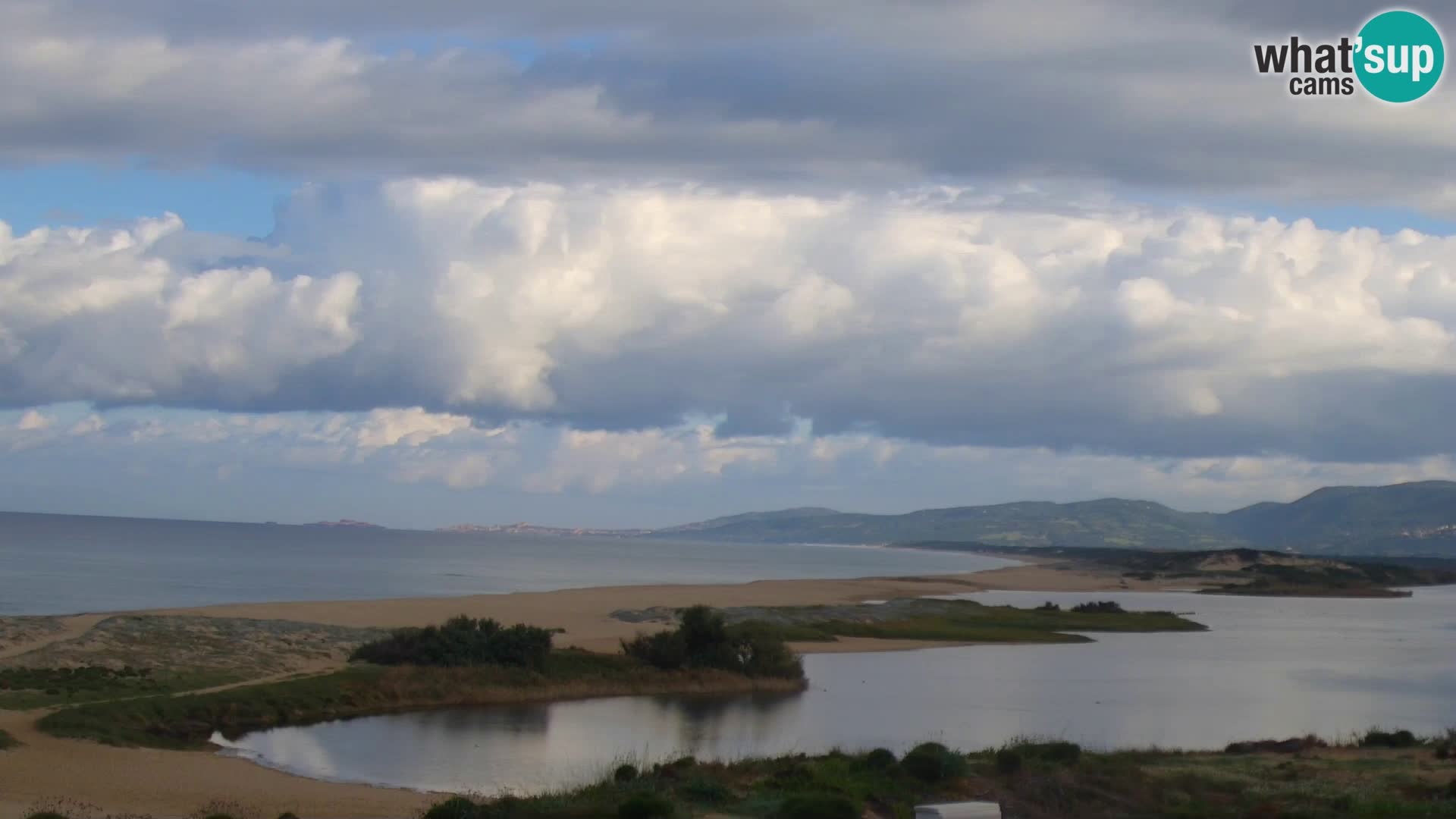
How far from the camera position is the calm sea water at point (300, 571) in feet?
258

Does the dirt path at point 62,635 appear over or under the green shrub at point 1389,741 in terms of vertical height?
over

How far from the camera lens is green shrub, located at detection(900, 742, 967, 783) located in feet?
67.9

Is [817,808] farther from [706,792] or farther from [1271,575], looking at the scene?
[1271,575]

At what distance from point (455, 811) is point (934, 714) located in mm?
21529

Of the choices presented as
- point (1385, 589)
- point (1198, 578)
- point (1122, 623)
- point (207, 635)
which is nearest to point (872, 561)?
point (1198, 578)

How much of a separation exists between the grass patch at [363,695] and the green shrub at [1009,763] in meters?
16.4

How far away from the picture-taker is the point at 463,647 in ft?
134

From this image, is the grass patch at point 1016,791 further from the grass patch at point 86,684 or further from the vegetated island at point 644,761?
the grass patch at point 86,684

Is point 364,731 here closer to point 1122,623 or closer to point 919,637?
point 919,637

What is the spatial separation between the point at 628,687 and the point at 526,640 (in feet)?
10.7

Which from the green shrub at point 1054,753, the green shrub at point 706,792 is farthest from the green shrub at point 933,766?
the green shrub at point 706,792

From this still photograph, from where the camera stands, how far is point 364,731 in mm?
33062

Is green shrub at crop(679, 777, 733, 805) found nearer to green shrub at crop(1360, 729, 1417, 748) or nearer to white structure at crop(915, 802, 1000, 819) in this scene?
→ white structure at crop(915, 802, 1000, 819)

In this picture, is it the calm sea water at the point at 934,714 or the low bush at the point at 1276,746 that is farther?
the calm sea water at the point at 934,714
